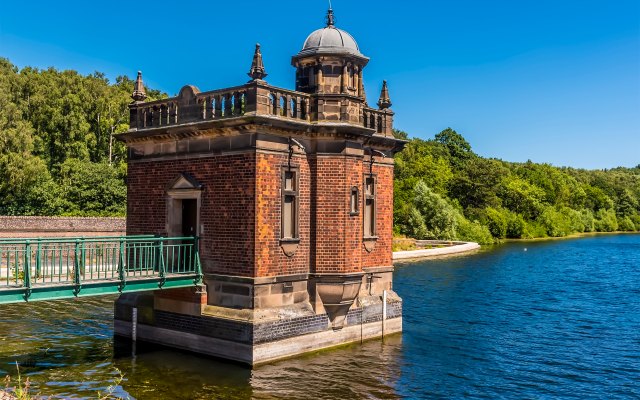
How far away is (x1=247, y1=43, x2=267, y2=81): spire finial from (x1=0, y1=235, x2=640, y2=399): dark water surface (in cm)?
727

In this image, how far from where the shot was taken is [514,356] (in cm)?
1792

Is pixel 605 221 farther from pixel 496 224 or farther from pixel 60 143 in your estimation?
pixel 60 143

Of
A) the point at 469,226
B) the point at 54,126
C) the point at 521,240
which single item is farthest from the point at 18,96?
the point at 521,240

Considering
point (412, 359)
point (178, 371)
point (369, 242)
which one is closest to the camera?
point (178, 371)

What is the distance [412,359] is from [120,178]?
36278 mm

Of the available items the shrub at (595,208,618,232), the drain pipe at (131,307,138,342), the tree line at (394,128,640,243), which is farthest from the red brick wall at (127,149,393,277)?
the shrub at (595,208,618,232)

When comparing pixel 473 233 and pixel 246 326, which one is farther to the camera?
pixel 473 233

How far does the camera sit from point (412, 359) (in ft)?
55.2

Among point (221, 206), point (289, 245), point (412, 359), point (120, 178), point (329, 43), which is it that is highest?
point (329, 43)

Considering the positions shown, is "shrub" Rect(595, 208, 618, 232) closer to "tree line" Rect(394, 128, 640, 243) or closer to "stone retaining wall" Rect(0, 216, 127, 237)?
"tree line" Rect(394, 128, 640, 243)

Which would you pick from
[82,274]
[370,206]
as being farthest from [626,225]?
[82,274]

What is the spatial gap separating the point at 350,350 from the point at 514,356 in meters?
4.94

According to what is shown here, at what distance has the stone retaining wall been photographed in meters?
35.6

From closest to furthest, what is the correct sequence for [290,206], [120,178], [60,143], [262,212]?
[262,212], [290,206], [120,178], [60,143]
